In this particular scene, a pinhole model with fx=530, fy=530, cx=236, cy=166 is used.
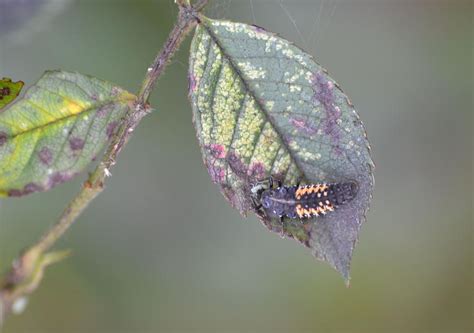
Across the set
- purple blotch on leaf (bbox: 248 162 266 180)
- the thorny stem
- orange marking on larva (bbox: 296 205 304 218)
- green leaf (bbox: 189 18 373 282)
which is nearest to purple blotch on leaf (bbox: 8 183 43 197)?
the thorny stem

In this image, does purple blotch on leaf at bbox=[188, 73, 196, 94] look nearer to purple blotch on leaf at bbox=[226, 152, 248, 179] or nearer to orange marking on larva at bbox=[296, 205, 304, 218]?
purple blotch on leaf at bbox=[226, 152, 248, 179]

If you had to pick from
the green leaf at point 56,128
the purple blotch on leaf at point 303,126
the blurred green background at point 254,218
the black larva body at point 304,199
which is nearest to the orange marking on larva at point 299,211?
the black larva body at point 304,199

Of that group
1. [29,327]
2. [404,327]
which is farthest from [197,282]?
[404,327]

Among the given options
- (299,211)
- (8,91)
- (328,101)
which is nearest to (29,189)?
(8,91)

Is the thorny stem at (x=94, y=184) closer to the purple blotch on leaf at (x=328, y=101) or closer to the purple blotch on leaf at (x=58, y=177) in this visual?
the purple blotch on leaf at (x=58, y=177)

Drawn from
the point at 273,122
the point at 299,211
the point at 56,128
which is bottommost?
the point at 299,211

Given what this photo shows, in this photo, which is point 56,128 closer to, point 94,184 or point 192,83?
point 94,184
